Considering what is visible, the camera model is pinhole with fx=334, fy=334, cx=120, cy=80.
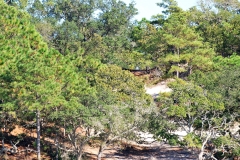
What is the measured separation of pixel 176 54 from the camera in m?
34.1

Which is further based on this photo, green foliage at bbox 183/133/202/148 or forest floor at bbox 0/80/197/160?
forest floor at bbox 0/80/197/160

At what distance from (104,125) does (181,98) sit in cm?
473

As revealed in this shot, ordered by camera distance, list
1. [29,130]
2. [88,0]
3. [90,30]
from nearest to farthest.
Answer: [29,130] → [90,30] → [88,0]

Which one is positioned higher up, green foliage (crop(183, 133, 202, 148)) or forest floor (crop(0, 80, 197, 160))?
green foliage (crop(183, 133, 202, 148))

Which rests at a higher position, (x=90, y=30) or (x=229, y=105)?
(x=90, y=30)

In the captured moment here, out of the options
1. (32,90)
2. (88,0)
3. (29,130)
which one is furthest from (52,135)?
(88,0)

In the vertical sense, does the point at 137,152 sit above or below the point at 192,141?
below

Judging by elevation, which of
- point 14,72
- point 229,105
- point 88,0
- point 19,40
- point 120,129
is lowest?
point 120,129

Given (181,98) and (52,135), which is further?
(52,135)

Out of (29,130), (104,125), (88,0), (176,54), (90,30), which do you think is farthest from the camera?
(88,0)

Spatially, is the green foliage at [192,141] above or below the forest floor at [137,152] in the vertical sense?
above

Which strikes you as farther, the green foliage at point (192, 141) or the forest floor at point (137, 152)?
the forest floor at point (137, 152)

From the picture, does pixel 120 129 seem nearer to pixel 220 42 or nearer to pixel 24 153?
pixel 24 153

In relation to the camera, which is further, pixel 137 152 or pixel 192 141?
pixel 137 152
